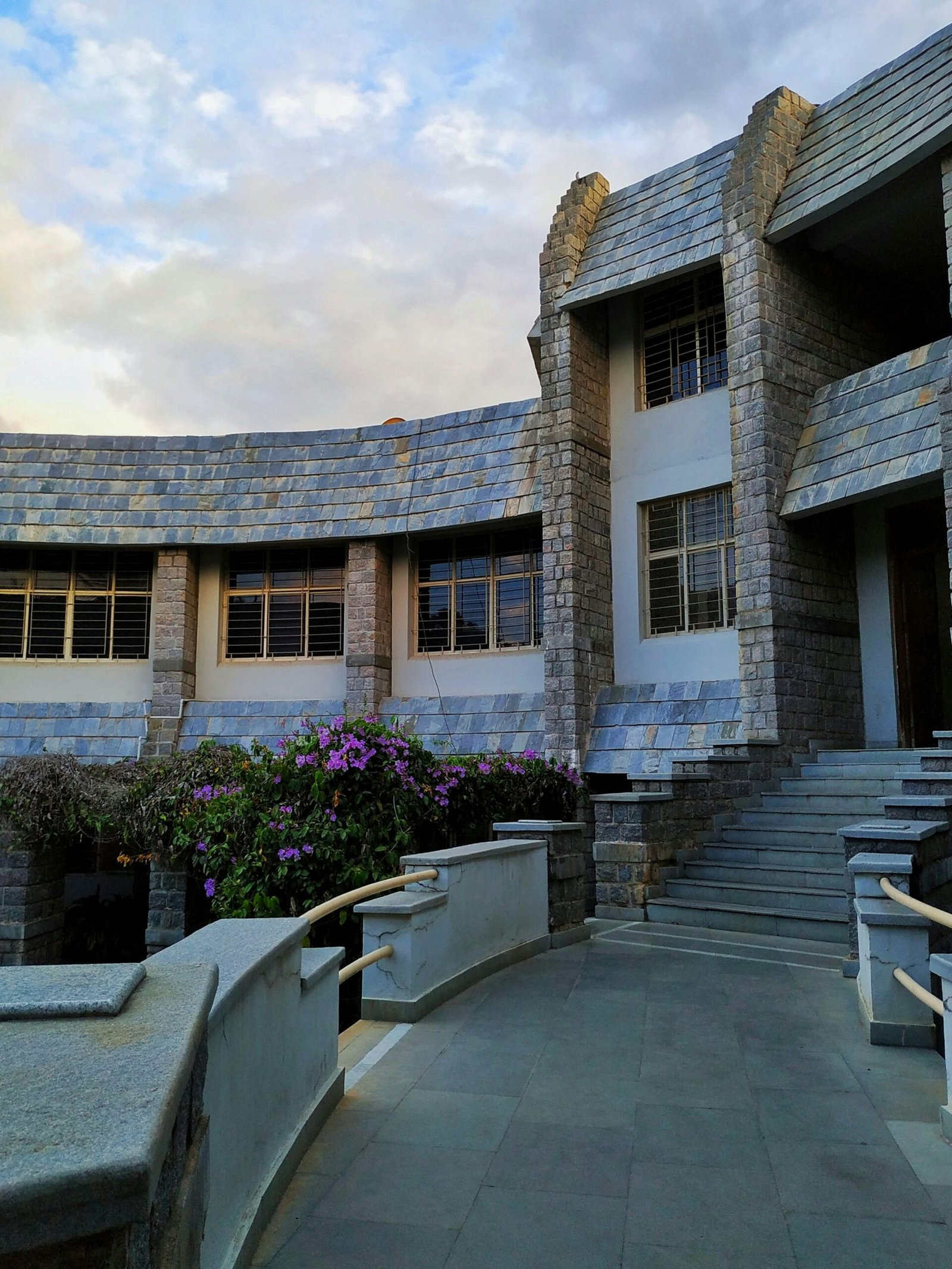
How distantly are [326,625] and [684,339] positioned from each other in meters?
7.38

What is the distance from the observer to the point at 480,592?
54.3 ft

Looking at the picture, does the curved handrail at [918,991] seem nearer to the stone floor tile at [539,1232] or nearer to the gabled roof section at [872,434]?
the stone floor tile at [539,1232]

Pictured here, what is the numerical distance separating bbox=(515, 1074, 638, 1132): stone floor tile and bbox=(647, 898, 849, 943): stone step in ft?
13.8

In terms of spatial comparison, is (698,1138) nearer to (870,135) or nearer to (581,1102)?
(581,1102)

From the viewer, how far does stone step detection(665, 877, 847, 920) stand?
29.0 ft

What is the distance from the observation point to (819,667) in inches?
494

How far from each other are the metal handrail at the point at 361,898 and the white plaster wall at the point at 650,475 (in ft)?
27.0

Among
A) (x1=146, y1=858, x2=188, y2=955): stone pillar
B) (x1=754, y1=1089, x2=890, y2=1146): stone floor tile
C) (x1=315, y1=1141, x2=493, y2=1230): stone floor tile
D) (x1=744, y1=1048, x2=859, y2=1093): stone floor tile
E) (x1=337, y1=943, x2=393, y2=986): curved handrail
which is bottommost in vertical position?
(x1=146, y1=858, x2=188, y2=955): stone pillar

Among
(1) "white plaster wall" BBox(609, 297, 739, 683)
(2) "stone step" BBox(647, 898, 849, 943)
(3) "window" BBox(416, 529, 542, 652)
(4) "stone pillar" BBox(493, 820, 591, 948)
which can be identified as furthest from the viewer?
(3) "window" BBox(416, 529, 542, 652)

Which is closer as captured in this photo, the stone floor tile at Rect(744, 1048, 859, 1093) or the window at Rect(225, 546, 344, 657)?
the stone floor tile at Rect(744, 1048, 859, 1093)

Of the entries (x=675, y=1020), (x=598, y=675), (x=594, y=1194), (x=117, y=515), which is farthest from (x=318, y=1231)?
(x=117, y=515)

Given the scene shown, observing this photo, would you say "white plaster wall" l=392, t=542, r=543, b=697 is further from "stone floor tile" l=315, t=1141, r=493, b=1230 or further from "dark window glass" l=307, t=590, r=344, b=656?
"stone floor tile" l=315, t=1141, r=493, b=1230

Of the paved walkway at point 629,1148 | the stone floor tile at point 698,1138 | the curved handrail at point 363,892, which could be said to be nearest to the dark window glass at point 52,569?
the curved handrail at point 363,892

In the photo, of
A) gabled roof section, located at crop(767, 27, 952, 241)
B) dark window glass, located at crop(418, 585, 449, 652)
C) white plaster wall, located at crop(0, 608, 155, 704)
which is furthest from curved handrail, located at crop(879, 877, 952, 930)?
white plaster wall, located at crop(0, 608, 155, 704)
